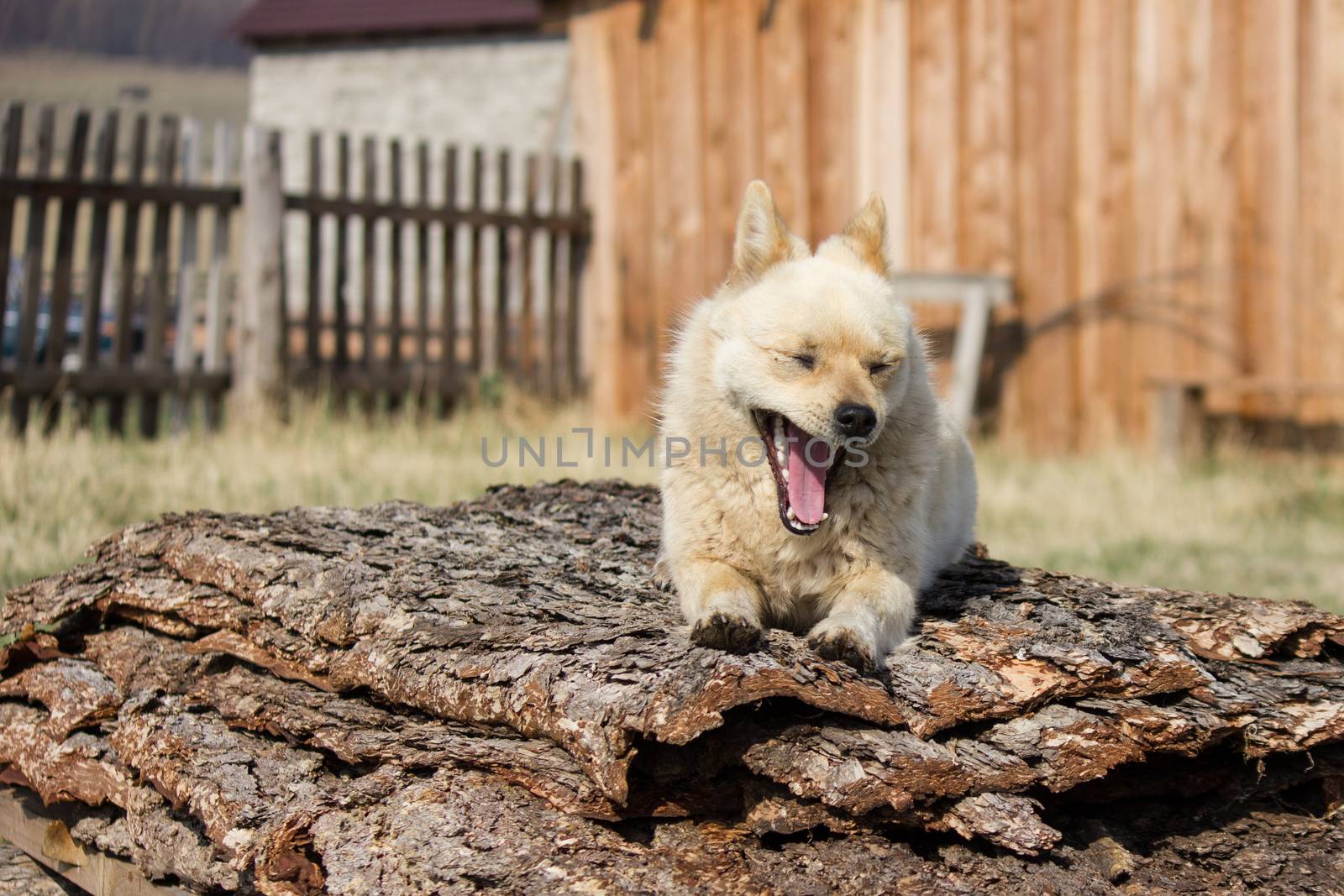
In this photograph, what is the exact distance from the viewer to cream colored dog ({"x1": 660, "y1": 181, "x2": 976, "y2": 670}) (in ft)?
10.7

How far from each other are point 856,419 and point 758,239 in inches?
34.1

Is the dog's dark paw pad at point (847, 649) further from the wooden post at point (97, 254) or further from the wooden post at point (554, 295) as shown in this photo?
the wooden post at point (554, 295)

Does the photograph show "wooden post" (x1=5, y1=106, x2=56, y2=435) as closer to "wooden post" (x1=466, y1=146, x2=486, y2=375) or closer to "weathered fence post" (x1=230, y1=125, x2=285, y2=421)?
"weathered fence post" (x1=230, y1=125, x2=285, y2=421)

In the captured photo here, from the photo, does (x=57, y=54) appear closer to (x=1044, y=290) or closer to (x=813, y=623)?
(x=1044, y=290)

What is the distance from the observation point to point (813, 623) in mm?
3691

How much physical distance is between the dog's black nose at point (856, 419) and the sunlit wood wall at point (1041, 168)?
4398 millimetres

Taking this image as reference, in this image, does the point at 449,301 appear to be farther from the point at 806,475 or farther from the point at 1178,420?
the point at 806,475

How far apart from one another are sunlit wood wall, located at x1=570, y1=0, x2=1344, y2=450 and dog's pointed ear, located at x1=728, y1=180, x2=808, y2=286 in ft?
12.3

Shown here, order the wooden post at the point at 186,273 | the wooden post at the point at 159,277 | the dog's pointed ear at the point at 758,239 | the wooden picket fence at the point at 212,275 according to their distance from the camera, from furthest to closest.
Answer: the wooden post at the point at 186,273 → the wooden post at the point at 159,277 → the wooden picket fence at the point at 212,275 → the dog's pointed ear at the point at 758,239

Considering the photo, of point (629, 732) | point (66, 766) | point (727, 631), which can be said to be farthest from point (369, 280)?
point (629, 732)

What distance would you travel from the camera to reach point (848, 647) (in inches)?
121

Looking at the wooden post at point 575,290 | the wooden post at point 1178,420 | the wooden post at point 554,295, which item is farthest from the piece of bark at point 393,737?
the wooden post at point 575,290

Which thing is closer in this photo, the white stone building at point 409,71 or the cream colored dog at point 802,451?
the cream colored dog at point 802,451

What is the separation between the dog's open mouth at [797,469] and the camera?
332 cm
